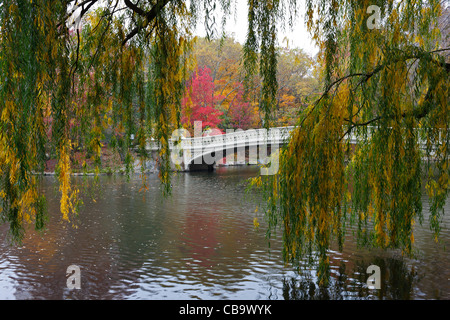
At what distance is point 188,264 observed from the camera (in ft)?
22.6

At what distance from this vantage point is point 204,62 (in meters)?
29.7

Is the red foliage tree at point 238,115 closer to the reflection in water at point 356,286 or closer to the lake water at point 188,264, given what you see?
the lake water at point 188,264

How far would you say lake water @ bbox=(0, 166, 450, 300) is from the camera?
5598 mm

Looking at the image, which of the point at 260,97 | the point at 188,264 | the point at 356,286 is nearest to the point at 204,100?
the point at 188,264

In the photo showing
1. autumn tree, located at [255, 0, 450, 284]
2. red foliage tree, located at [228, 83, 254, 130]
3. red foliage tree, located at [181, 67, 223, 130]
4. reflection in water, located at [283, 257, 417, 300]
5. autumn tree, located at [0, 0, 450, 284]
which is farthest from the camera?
red foliage tree, located at [228, 83, 254, 130]

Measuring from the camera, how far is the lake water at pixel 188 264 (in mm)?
5598

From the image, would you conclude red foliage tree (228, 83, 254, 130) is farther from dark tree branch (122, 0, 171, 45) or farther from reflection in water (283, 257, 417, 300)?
dark tree branch (122, 0, 171, 45)

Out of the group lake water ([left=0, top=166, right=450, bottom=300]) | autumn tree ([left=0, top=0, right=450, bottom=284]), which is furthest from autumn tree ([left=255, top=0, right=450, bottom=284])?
lake water ([left=0, top=166, right=450, bottom=300])

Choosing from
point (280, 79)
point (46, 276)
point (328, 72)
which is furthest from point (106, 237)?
point (280, 79)

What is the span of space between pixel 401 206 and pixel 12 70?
300 cm

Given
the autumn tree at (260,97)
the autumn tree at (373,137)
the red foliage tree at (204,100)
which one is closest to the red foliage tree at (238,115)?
the red foliage tree at (204,100)

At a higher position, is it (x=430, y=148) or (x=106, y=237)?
(x=430, y=148)

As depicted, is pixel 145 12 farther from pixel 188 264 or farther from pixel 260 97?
pixel 188 264

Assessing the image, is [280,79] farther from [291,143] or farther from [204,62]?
[291,143]
